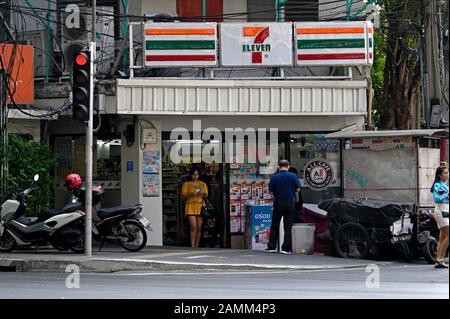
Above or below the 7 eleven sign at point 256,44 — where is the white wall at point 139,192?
below

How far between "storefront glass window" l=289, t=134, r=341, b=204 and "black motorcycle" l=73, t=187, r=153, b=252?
15.5ft

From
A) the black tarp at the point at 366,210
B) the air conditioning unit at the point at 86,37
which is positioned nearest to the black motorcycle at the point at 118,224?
the black tarp at the point at 366,210

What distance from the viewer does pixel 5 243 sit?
18547 millimetres

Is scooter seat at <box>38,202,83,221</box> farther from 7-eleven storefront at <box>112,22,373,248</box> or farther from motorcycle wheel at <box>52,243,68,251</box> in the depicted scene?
7-eleven storefront at <box>112,22,373,248</box>

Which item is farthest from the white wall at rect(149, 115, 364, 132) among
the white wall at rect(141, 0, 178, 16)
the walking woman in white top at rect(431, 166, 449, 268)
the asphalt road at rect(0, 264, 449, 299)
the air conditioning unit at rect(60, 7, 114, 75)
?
the asphalt road at rect(0, 264, 449, 299)

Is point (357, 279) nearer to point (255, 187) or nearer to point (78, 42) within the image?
point (255, 187)

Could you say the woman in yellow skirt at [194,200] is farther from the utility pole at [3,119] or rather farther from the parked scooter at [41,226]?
the utility pole at [3,119]

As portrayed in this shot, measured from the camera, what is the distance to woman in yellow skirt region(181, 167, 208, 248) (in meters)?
21.3

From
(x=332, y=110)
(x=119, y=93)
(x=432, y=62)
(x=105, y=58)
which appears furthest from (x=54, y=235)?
(x=432, y=62)

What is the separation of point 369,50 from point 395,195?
11.6ft

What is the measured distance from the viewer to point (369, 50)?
21.1 metres

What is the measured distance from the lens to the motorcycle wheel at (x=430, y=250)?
57.1 feet

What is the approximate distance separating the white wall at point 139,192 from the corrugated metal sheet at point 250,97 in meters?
0.99

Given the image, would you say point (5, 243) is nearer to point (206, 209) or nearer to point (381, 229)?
point (206, 209)
